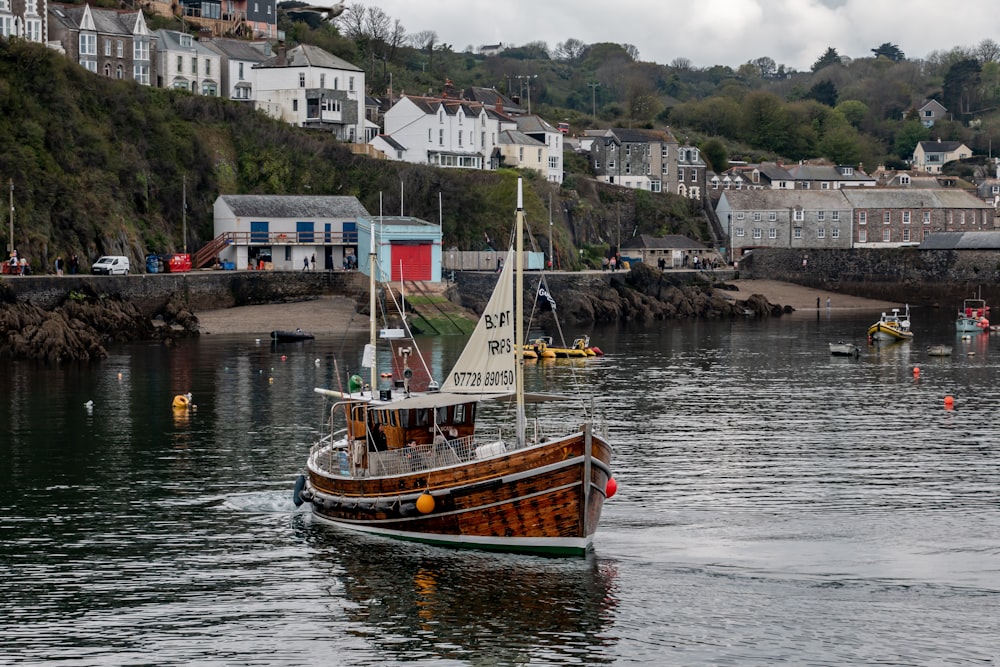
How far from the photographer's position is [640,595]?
33.3 m

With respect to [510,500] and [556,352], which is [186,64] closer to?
[556,352]

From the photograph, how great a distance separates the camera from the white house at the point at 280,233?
11188cm

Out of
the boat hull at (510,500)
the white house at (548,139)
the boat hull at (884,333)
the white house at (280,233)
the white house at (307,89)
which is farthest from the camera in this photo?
the white house at (548,139)

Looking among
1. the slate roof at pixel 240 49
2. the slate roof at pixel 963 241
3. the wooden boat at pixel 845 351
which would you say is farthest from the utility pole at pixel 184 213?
the slate roof at pixel 963 241

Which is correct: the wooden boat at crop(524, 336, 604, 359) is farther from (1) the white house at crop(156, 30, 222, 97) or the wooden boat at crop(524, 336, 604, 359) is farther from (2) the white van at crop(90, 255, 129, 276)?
(1) the white house at crop(156, 30, 222, 97)

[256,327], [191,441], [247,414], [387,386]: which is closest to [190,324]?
[256,327]

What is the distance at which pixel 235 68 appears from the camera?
140m

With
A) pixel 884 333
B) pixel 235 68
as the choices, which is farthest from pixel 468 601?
pixel 235 68

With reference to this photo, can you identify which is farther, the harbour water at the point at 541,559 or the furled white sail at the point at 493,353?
the furled white sail at the point at 493,353

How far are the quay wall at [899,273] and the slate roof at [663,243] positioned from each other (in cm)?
639

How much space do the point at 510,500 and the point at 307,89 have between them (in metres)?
107

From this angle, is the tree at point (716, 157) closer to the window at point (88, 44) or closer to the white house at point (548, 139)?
the white house at point (548, 139)

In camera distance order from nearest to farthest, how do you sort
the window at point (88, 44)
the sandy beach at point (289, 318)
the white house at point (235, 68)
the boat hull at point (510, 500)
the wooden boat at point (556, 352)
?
the boat hull at point (510, 500)
the wooden boat at point (556, 352)
the sandy beach at point (289, 318)
the window at point (88, 44)
the white house at point (235, 68)

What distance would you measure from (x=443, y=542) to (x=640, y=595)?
6214mm
